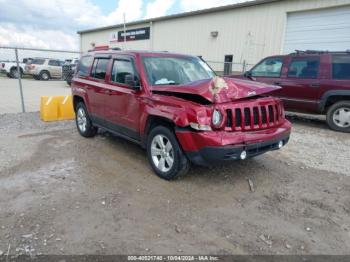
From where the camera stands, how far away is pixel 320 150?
20.1 ft

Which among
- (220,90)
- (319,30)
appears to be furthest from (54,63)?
(220,90)

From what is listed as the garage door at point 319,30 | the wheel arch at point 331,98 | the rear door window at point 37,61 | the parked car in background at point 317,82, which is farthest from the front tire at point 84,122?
the rear door window at point 37,61

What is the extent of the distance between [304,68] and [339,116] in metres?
1.54

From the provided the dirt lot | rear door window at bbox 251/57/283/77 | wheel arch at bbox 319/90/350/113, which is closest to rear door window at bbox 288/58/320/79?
rear door window at bbox 251/57/283/77

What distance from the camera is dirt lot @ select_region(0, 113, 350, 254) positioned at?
2977 millimetres

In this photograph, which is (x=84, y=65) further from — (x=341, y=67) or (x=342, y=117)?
(x=342, y=117)

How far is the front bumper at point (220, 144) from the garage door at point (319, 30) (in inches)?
416

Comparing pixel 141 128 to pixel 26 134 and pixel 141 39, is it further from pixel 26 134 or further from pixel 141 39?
pixel 141 39

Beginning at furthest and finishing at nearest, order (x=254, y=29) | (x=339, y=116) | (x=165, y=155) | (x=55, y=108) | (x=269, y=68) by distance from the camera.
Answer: (x=254, y=29) < (x=269, y=68) < (x=55, y=108) < (x=339, y=116) < (x=165, y=155)

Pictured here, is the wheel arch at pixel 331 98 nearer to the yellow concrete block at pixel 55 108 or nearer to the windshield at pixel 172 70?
the windshield at pixel 172 70

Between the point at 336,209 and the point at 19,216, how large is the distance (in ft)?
12.0

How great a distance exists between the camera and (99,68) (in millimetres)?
5941

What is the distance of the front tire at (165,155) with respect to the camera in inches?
162

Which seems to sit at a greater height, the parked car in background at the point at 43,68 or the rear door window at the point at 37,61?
the rear door window at the point at 37,61
